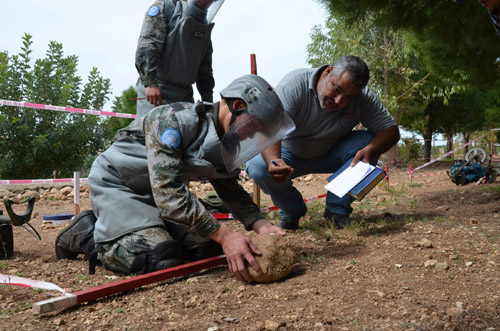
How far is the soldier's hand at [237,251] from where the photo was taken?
2111 mm

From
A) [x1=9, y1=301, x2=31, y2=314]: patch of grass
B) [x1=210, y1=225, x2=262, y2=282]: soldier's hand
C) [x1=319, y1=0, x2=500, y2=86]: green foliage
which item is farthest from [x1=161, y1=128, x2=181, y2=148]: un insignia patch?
[x1=319, y1=0, x2=500, y2=86]: green foliage

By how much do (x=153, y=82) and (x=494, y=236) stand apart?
7.99 ft

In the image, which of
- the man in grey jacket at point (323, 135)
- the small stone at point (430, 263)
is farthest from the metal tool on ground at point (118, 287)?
the small stone at point (430, 263)

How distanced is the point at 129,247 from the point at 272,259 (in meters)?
0.78

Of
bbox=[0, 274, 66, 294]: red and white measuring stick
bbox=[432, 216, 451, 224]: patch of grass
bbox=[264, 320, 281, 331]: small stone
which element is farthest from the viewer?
bbox=[432, 216, 451, 224]: patch of grass

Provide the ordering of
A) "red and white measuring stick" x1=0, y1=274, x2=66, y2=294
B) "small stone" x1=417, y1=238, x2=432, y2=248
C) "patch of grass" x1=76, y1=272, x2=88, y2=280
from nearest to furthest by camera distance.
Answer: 1. "red and white measuring stick" x1=0, y1=274, x2=66, y2=294
2. "patch of grass" x1=76, y1=272, x2=88, y2=280
3. "small stone" x1=417, y1=238, x2=432, y2=248

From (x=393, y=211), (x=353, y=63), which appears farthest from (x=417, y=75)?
(x=353, y=63)

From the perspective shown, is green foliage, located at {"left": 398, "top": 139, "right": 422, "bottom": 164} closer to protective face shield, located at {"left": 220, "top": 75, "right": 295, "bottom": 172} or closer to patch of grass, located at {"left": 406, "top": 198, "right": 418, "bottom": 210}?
patch of grass, located at {"left": 406, "top": 198, "right": 418, "bottom": 210}

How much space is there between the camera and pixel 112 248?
246 cm

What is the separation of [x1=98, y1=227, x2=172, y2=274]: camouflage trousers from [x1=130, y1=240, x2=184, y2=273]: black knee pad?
0.03 meters

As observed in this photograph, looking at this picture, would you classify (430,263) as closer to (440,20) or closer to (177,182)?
(177,182)

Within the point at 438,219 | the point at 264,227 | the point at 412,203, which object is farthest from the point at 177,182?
the point at 412,203

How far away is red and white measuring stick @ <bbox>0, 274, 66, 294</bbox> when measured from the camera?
6.83 ft

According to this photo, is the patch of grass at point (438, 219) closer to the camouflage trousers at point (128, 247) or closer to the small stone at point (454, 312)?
the small stone at point (454, 312)
